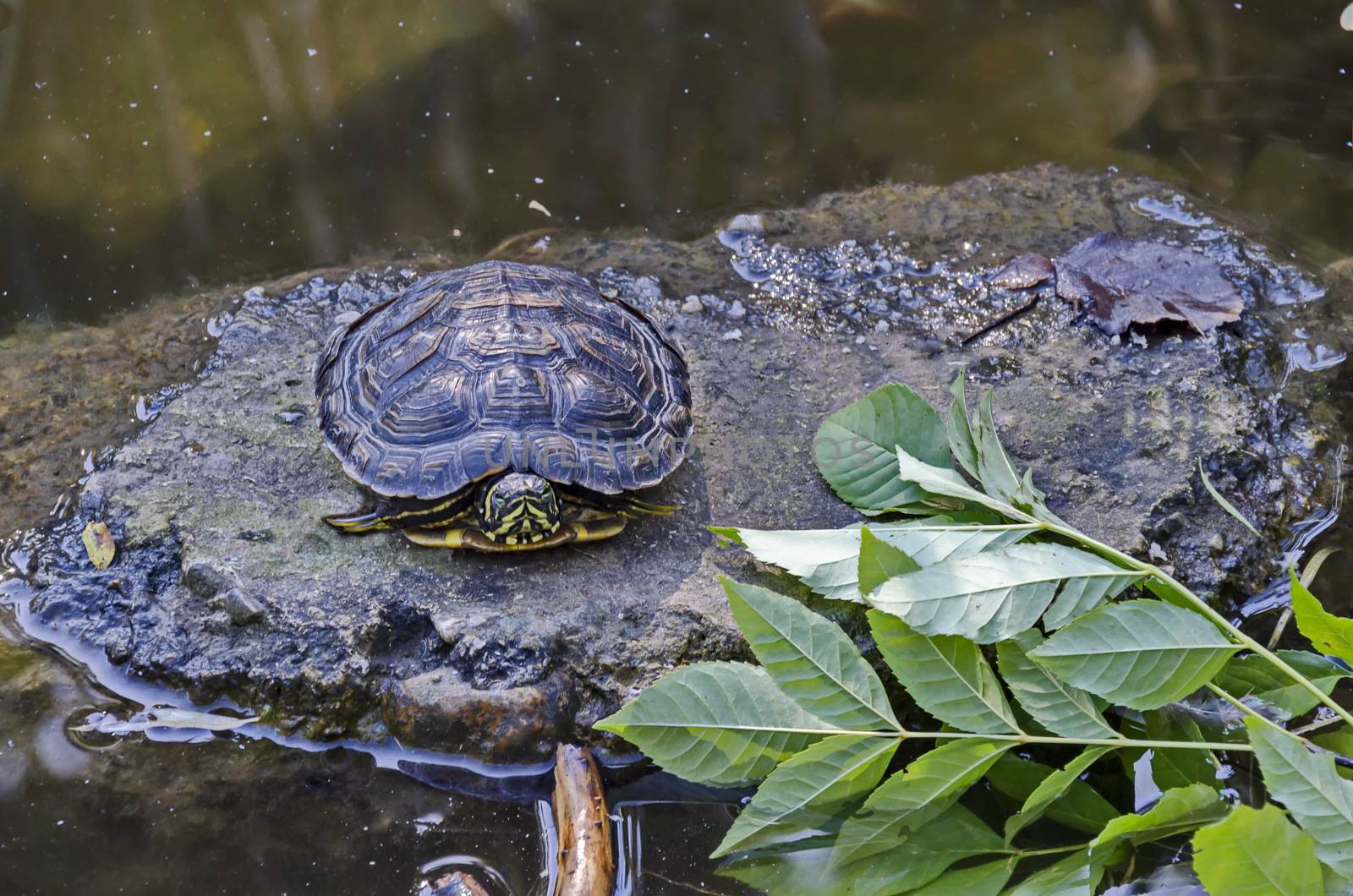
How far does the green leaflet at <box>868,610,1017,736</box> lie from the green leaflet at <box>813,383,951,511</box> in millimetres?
652

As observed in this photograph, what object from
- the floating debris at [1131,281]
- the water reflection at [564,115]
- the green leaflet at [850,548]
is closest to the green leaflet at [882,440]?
the green leaflet at [850,548]

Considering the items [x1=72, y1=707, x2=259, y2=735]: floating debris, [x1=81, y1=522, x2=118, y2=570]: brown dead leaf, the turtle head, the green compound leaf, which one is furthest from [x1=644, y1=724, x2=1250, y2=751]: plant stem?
[x1=81, y1=522, x2=118, y2=570]: brown dead leaf

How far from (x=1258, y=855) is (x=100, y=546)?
9.73ft

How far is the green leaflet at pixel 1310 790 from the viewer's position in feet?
7.12

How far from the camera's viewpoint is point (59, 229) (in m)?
4.68

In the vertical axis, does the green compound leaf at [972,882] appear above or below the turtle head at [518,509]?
below

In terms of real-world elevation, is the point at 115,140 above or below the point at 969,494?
above

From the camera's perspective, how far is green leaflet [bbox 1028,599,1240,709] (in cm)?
243

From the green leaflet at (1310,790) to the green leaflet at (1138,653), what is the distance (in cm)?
27

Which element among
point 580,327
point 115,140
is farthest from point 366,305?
point 115,140

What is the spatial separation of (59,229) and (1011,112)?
425 cm

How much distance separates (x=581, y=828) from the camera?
2645mm

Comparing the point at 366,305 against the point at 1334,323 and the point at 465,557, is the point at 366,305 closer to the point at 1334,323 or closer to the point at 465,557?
the point at 465,557

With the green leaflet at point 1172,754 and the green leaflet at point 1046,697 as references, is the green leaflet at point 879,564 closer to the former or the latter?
the green leaflet at point 1046,697
